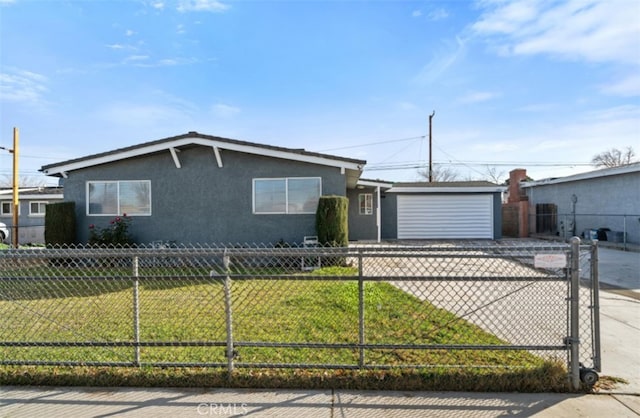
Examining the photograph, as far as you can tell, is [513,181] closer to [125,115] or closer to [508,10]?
[508,10]

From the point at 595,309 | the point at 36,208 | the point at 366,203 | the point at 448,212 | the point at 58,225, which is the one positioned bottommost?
the point at 595,309

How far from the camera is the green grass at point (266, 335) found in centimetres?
291

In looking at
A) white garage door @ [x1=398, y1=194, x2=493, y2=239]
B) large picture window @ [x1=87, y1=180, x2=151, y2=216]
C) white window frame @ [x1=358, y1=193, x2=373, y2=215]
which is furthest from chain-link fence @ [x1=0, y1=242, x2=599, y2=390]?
white garage door @ [x1=398, y1=194, x2=493, y2=239]

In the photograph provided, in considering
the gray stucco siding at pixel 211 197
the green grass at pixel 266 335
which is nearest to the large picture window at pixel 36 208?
the gray stucco siding at pixel 211 197

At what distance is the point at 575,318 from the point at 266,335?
3.14 m

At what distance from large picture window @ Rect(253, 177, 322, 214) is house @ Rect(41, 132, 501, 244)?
3 centimetres

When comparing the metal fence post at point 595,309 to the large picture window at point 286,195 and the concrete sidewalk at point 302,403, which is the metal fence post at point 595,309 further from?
the large picture window at point 286,195

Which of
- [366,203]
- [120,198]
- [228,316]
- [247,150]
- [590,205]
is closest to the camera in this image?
[228,316]

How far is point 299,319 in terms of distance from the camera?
4574 millimetres

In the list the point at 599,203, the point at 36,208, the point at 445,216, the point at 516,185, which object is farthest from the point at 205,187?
the point at 516,185

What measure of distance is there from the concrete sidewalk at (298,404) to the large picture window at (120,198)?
7.95 meters

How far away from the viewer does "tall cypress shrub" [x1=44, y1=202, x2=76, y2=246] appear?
9.65 m

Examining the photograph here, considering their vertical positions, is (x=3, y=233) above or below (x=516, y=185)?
below

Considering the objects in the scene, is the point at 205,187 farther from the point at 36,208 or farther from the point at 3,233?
the point at 36,208
